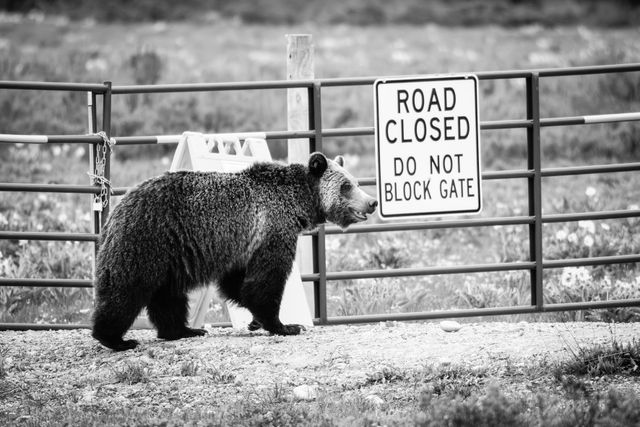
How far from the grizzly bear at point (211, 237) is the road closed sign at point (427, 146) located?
28 centimetres

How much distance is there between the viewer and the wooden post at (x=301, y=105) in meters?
7.58

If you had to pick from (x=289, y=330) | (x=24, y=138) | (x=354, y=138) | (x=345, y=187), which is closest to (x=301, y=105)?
(x=345, y=187)

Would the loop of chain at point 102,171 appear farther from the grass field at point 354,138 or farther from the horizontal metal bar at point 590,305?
the horizontal metal bar at point 590,305

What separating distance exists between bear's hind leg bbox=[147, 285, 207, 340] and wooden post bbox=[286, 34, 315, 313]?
3.52ft

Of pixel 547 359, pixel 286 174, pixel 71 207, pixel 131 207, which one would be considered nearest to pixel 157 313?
pixel 131 207

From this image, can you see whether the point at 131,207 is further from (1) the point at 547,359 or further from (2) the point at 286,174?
(1) the point at 547,359

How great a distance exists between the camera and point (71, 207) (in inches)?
438

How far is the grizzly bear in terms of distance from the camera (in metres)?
6.37

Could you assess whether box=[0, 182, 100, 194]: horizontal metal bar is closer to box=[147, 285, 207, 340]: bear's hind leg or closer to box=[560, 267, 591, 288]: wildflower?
box=[147, 285, 207, 340]: bear's hind leg

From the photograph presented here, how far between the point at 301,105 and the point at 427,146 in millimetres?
1122

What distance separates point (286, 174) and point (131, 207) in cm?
118

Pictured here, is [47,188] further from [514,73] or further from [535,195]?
[535,195]

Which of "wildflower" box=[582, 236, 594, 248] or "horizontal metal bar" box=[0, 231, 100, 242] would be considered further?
"wildflower" box=[582, 236, 594, 248]

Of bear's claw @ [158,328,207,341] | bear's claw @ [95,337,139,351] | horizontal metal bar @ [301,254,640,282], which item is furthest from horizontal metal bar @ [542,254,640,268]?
bear's claw @ [95,337,139,351]
